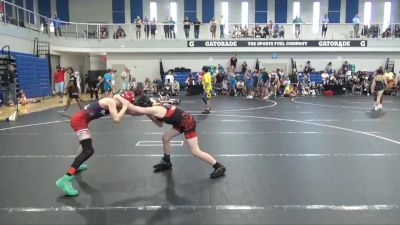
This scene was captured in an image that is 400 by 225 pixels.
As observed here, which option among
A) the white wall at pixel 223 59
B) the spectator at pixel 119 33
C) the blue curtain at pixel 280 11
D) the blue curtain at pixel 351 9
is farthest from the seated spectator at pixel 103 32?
the blue curtain at pixel 351 9

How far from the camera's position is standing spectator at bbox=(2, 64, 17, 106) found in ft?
58.5

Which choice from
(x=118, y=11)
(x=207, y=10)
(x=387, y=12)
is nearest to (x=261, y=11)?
(x=207, y=10)

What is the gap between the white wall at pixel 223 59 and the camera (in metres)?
29.9

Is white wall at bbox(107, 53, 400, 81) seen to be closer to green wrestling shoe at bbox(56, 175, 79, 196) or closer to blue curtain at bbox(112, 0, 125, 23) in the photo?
blue curtain at bbox(112, 0, 125, 23)

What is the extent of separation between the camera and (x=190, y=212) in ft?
15.5

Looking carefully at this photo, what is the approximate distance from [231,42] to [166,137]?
2337 cm

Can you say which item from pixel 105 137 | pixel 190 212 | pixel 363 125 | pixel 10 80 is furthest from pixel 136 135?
pixel 10 80

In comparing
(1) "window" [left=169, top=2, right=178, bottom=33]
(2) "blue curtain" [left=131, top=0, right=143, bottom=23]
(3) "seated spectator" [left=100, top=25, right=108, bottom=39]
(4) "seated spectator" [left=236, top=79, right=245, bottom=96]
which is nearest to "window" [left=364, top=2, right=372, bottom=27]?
(4) "seated spectator" [left=236, top=79, right=245, bottom=96]

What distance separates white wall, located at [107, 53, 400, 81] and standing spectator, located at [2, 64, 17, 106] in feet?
38.2

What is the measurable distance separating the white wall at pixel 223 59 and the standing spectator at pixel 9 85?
11.7 m

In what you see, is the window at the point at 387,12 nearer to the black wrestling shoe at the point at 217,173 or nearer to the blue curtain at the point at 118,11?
the blue curtain at the point at 118,11

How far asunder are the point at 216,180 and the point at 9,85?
1518cm

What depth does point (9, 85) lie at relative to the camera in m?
18.2

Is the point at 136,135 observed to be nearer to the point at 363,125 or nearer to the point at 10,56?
the point at 363,125
